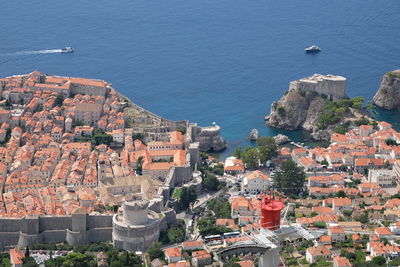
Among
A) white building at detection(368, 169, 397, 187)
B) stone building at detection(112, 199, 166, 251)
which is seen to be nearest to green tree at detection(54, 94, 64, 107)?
stone building at detection(112, 199, 166, 251)

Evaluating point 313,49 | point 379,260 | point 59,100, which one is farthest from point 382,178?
point 313,49

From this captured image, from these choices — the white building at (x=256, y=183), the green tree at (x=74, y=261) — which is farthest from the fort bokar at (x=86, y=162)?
the white building at (x=256, y=183)

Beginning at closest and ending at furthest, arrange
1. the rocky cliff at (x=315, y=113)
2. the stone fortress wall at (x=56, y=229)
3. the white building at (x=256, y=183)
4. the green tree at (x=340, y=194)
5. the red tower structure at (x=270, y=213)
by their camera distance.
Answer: the red tower structure at (x=270, y=213) → the stone fortress wall at (x=56, y=229) → the green tree at (x=340, y=194) → the white building at (x=256, y=183) → the rocky cliff at (x=315, y=113)

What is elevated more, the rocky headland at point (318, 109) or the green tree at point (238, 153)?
the rocky headland at point (318, 109)

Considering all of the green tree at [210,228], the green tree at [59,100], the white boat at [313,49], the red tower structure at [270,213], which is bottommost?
the green tree at [210,228]

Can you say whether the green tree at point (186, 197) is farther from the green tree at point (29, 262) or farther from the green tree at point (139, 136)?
the green tree at point (29, 262)

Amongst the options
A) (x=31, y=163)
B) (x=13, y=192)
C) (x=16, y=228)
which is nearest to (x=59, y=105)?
(x=31, y=163)

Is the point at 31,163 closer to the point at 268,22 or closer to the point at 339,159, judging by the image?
the point at 339,159

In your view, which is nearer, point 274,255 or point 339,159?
point 274,255
